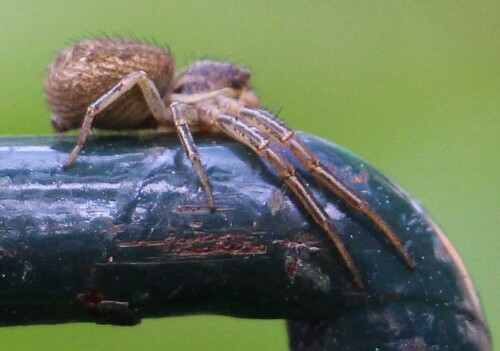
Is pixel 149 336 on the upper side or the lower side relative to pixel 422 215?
lower

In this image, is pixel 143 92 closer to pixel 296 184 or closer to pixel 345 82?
pixel 296 184

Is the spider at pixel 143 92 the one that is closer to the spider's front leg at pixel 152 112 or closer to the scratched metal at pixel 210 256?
the spider's front leg at pixel 152 112

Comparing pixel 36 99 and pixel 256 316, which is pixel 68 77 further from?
pixel 36 99

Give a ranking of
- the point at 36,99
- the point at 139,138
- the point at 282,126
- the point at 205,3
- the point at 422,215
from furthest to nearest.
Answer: the point at 205,3, the point at 36,99, the point at 282,126, the point at 139,138, the point at 422,215

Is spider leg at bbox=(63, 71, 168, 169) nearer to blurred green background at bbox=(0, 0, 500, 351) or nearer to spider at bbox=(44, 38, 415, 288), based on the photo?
spider at bbox=(44, 38, 415, 288)

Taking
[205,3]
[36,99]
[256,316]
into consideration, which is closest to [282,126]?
[256,316]

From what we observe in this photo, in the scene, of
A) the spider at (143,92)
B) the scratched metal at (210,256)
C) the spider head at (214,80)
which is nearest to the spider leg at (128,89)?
the spider at (143,92)
